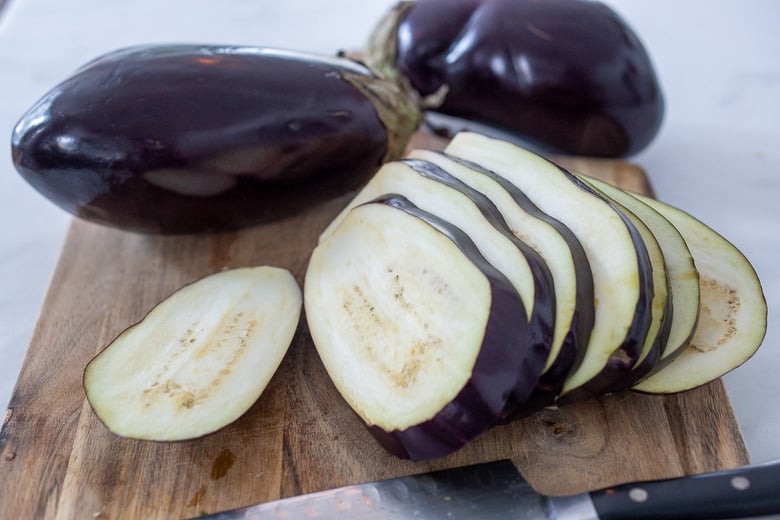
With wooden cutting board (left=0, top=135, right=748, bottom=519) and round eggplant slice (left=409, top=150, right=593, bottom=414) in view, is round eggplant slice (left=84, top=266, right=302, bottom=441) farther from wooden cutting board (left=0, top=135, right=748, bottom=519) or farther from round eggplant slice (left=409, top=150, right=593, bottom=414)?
round eggplant slice (left=409, top=150, right=593, bottom=414)

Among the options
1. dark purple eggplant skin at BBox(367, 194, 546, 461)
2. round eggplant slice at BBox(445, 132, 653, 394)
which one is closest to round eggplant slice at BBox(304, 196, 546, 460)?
dark purple eggplant skin at BBox(367, 194, 546, 461)

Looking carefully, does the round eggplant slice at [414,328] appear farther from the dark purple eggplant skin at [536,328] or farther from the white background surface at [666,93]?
the white background surface at [666,93]

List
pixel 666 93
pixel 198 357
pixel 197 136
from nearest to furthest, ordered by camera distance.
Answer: pixel 198 357 → pixel 197 136 → pixel 666 93

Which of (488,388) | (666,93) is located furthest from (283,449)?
(666,93)

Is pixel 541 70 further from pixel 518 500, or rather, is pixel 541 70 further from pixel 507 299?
pixel 518 500

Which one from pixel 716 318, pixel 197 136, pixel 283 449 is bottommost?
pixel 283 449

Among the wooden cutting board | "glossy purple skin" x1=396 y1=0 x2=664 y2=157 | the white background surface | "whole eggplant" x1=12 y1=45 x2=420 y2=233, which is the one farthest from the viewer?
"glossy purple skin" x1=396 y1=0 x2=664 y2=157
